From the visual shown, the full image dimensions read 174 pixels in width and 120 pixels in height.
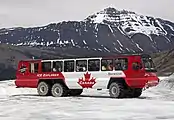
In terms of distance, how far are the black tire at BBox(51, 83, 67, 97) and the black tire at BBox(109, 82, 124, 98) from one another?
350cm

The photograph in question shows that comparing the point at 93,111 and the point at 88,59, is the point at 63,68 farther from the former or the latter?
the point at 93,111

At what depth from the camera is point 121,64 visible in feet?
82.4

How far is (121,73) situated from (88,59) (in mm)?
2227

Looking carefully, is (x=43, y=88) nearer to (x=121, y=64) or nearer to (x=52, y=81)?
(x=52, y=81)

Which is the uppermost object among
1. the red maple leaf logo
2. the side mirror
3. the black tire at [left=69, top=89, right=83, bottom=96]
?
the side mirror

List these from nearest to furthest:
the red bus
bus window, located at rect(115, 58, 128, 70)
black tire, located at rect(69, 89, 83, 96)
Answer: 1. the red bus
2. bus window, located at rect(115, 58, 128, 70)
3. black tire, located at rect(69, 89, 83, 96)

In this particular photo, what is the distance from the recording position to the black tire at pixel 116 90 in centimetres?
→ 2505

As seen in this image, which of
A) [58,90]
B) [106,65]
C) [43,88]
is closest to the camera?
[106,65]

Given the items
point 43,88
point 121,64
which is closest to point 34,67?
point 43,88

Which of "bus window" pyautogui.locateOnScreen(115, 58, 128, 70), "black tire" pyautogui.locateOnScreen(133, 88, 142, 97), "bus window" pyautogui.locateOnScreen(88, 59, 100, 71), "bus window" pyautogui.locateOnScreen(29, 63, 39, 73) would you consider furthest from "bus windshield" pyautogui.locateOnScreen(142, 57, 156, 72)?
"bus window" pyautogui.locateOnScreen(29, 63, 39, 73)

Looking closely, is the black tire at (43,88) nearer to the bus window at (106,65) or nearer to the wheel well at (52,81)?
the wheel well at (52,81)

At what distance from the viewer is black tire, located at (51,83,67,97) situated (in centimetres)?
2760

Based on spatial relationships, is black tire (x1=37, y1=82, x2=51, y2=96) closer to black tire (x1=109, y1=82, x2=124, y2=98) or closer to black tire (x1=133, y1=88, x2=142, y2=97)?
black tire (x1=109, y1=82, x2=124, y2=98)

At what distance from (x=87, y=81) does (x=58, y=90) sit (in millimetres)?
2535
